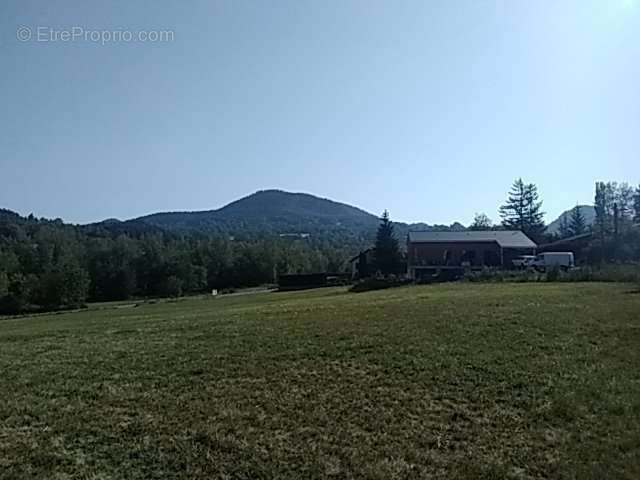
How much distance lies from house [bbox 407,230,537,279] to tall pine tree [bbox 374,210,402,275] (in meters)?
1.49

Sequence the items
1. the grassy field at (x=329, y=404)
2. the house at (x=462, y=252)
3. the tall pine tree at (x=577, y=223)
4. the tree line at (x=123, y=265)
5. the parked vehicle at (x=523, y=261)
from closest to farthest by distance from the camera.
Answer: the grassy field at (x=329, y=404) < the parked vehicle at (x=523, y=261) < the house at (x=462, y=252) < the tree line at (x=123, y=265) < the tall pine tree at (x=577, y=223)

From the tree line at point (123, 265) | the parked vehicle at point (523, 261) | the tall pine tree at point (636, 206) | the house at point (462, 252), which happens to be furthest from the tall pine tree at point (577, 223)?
the tree line at point (123, 265)

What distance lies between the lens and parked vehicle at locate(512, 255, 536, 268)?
56662mm

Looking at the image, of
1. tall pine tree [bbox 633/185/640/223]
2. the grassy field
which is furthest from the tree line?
the grassy field

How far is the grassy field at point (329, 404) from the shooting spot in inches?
257

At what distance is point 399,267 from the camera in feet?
218

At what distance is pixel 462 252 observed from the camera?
64.6 m

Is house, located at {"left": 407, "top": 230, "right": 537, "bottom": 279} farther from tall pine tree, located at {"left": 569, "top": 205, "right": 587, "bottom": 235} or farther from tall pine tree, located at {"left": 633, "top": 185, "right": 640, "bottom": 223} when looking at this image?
tall pine tree, located at {"left": 569, "top": 205, "right": 587, "bottom": 235}

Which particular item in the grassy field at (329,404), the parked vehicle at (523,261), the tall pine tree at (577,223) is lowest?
the grassy field at (329,404)

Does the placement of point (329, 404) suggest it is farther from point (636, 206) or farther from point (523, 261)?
point (636, 206)

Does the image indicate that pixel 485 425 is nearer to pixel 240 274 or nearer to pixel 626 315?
pixel 626 315

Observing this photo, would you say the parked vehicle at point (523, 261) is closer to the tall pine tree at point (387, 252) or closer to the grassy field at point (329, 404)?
the tall pine tree at point (387, 252)

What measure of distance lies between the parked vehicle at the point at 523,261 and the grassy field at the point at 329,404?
44376 millimetres

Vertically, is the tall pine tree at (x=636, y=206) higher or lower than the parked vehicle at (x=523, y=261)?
higher
